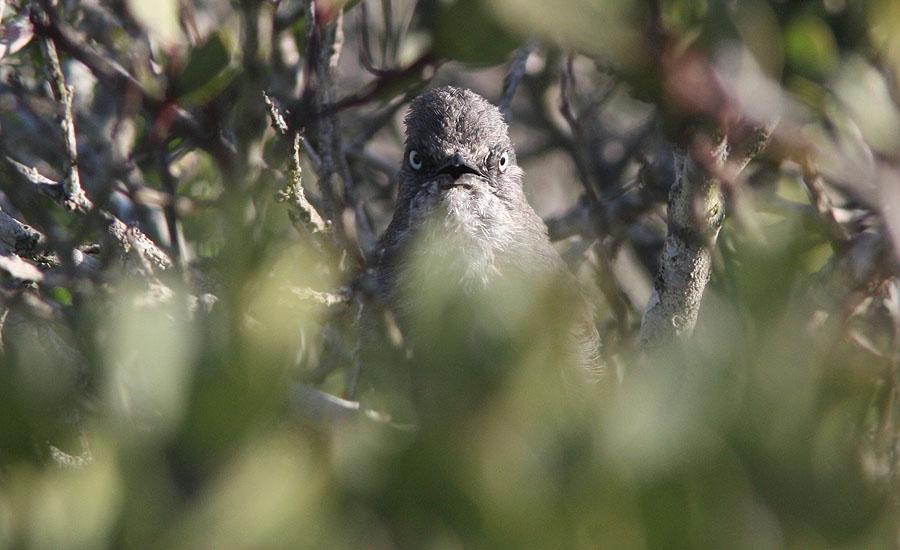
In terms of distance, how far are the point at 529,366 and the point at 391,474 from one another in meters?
0.23

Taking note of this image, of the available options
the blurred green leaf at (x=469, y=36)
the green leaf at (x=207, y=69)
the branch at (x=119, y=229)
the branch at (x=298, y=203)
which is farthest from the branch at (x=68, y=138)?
the blurred green leaf at (x=469, y=36)

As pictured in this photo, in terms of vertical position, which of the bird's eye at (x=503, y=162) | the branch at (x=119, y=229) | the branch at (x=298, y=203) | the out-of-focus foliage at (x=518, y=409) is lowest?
the bird's eye at (x=503, y=162)

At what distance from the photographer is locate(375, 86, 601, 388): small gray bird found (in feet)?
15.0

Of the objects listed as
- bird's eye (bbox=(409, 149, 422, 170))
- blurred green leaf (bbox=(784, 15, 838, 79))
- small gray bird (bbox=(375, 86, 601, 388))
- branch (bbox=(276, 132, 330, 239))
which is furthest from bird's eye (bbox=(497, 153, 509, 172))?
blurred green leaf (bbox=(784, 15, 838, 79))

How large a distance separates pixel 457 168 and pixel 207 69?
6.29 feet

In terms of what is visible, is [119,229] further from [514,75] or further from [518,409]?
[514,75]

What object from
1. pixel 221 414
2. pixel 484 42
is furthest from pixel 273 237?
pixel 484 42

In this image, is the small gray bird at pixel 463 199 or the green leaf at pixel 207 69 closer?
the green leaf at pixel 207 69

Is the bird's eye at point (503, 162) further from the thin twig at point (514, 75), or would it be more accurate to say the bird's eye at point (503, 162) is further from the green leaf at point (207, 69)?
the green leaf at point (207, 69)

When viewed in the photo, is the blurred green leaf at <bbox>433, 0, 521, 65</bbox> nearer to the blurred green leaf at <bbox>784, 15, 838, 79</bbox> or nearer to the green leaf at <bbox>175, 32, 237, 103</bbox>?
the blurred green leaf at <bbox>784, 15, 838, 79</bbox>

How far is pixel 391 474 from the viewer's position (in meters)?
1.37

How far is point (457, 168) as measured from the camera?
16.1ft

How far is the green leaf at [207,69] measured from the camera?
3.14 m

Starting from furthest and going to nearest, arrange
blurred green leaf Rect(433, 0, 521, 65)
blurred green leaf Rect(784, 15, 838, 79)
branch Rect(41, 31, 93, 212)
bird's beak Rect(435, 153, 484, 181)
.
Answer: bird's beak Rect(435, 153, 484, 181), branch Rect(41, 31, 93, 212), blurred green leaf Rect(433, 0, 521, 65), blurred green leaf Rect(784, 15, 838, 79)
